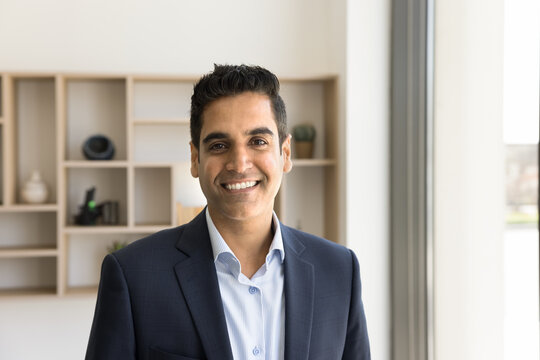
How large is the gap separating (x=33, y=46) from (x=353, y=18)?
71.2 inches

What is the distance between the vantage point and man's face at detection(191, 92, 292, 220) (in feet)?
4.33

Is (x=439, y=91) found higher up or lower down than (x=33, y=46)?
lower down

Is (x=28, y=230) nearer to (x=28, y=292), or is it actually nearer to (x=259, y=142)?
(x=28, y=292)

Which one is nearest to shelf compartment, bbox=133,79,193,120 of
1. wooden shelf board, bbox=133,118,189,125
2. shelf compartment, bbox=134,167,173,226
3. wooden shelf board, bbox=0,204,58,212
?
wooden shelf board, bbox=133,118,189,125

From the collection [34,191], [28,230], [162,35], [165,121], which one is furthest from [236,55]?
[28,230]

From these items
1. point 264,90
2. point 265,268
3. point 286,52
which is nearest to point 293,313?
point 265,268

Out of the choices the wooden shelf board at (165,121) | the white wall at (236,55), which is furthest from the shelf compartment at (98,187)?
the white wall at (236,55)

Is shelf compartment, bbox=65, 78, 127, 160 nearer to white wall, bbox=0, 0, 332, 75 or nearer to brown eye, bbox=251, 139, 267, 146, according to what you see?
white wall, bbox=0, 0, 332, 75

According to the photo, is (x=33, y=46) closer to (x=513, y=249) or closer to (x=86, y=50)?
(x=86, y=50)

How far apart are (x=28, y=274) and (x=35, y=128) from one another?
0.83m

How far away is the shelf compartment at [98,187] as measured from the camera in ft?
11.4

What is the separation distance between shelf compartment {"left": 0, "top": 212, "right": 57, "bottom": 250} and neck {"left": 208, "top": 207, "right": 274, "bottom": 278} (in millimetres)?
2271

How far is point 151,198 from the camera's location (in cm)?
351

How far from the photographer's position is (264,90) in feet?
4.59
